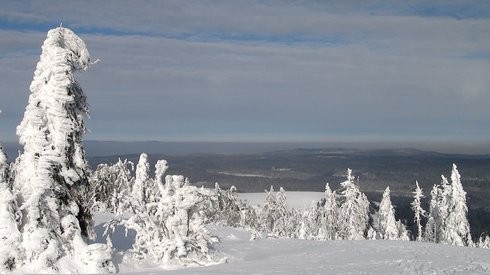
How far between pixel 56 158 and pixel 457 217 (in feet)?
154

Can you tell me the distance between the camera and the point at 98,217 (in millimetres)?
31266

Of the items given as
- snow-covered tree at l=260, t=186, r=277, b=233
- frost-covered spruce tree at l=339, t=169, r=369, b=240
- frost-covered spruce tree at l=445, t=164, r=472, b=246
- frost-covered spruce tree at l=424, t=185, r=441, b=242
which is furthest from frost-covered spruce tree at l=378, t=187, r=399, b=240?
snow-covered tree at l=260, t=186, r=277, b=233

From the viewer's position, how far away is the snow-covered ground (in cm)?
1838

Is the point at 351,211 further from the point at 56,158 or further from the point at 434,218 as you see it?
the point at 56,158

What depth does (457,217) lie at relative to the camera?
55.6 m

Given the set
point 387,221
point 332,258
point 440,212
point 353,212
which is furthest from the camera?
point 387,221

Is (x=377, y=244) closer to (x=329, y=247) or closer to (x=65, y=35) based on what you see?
(x=329, y=247)

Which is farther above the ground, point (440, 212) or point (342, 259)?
point (440, 212)

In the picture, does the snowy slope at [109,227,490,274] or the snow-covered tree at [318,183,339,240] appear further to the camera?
the snow-covered tree at [318,183,339,240]

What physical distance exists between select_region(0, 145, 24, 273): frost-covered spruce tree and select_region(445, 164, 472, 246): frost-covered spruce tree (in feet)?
155

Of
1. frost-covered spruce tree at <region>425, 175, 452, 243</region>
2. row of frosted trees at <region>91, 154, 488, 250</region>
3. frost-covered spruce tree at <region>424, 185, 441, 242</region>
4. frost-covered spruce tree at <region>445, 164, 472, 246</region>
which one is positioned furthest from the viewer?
frost-covered spruce tree at <region>424, 185, 441, 242</region>

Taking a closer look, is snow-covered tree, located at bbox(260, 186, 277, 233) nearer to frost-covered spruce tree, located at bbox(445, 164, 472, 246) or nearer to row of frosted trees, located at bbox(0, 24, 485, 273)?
frost-covered spruce tree, located at bbox(445, 164, 472, 246)

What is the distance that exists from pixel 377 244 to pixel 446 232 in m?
34.3

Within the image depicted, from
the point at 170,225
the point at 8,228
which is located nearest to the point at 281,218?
the point at 170,225
